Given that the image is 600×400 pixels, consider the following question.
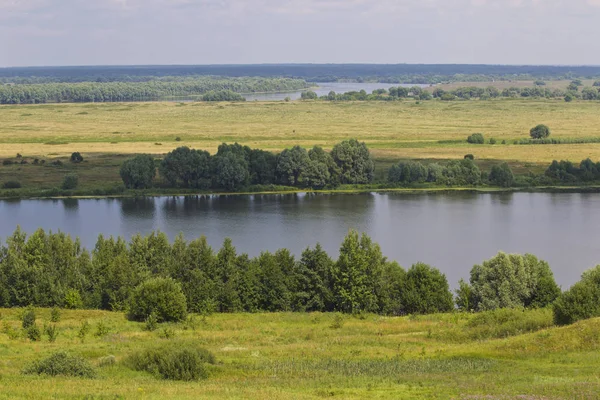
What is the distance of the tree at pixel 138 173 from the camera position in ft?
215

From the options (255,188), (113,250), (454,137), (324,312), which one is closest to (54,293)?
(113,250)

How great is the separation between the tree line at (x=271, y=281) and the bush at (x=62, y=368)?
1303 cm

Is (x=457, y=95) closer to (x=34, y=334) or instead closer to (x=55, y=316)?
(x=55, y=316)

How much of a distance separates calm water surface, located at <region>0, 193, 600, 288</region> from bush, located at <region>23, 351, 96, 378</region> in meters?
23.7

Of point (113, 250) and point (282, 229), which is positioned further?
point (282, 229)

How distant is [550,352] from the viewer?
21547mm

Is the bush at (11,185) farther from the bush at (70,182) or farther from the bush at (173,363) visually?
the bush at (173,363)

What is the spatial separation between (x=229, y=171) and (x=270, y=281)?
108 ft

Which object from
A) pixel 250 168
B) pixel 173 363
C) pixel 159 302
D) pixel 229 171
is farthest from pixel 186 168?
pixel 173 363

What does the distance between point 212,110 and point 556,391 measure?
13110 cm

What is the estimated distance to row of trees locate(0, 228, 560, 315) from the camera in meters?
32.5

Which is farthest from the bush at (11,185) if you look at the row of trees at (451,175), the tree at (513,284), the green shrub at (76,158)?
the tree at (513,284)

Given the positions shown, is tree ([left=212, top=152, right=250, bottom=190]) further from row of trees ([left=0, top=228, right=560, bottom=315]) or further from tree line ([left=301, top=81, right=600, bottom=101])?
tree line ([left=301, top=81, right=600, bottom=101])

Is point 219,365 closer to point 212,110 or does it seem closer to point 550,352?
point 550,352
